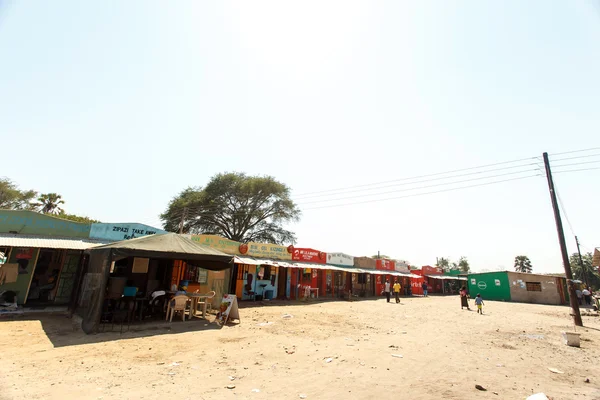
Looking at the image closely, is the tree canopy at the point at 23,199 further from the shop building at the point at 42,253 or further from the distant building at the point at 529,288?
the distant building at the point at 529,288

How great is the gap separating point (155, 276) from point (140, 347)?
22.9 feet

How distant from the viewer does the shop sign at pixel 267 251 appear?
20.2 m

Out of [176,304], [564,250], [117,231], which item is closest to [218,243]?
[117,231]

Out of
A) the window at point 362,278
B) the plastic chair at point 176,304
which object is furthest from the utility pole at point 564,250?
the plastic chair at point 176,304

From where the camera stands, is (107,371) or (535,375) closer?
(107,371)

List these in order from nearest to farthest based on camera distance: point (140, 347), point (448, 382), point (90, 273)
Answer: point (448, 382)
point (140, 347)
point (90, 273)

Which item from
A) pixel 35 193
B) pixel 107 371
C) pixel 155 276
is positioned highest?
pixel 35 193

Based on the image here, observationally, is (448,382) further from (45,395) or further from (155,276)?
(155,276)

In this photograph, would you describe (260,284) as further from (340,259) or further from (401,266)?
(401,266)

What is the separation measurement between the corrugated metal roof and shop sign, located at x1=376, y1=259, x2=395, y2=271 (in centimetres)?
2696

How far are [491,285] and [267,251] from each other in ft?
90.9

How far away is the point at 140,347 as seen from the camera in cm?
742

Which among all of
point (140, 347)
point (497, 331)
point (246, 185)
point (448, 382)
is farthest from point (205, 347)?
point (246, 185)

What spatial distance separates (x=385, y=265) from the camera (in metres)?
33.4
